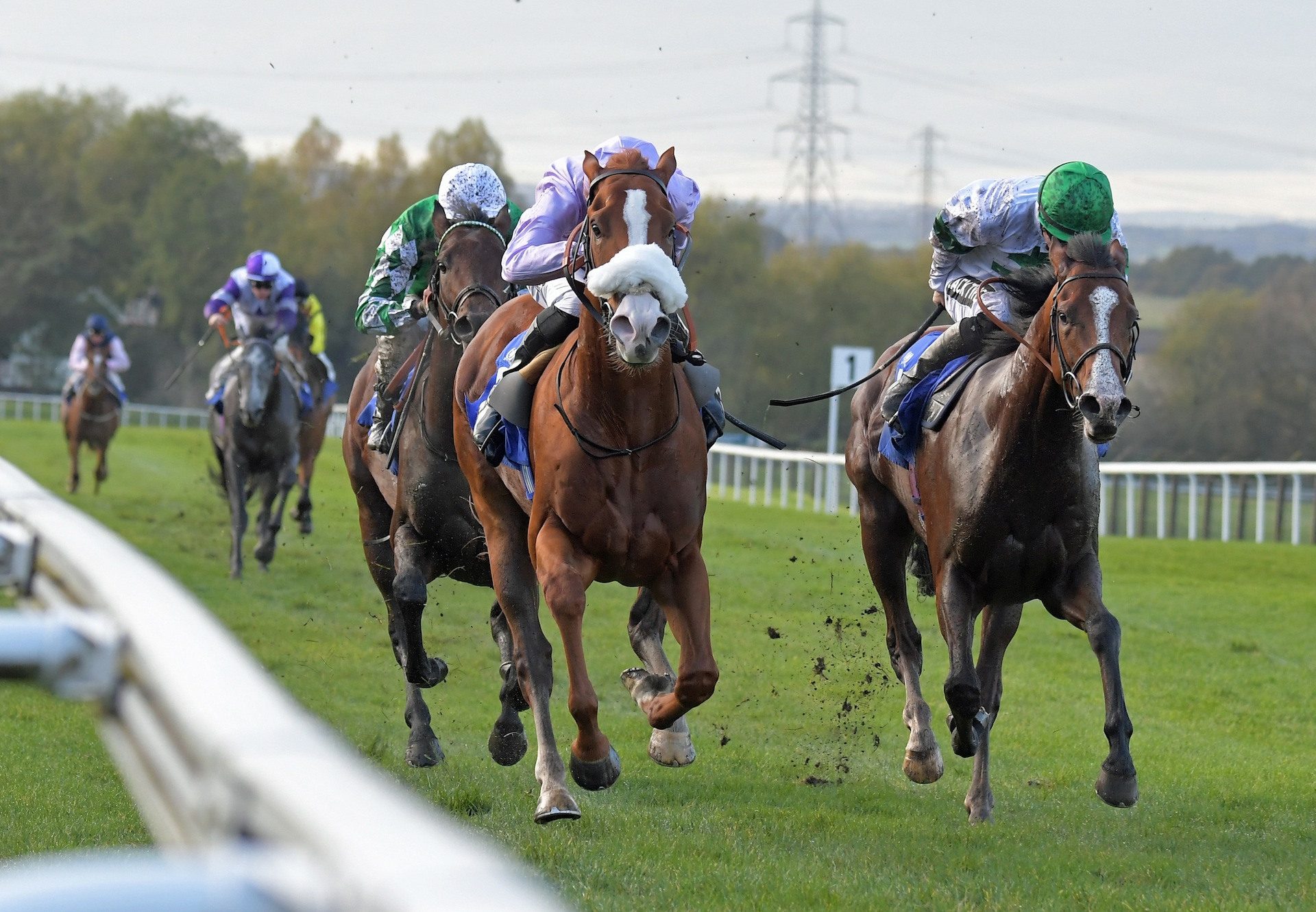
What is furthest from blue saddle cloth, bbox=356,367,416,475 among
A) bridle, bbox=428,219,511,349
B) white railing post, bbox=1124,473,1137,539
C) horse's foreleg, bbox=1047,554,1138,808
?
white railing post, bbox=1124,473,1137,539

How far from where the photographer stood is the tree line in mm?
38750

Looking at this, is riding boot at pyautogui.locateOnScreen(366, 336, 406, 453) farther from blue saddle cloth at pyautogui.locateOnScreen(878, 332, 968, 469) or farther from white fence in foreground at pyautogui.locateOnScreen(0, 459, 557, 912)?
white fence in foreground at pyautogui.locateOnScreen(0, 459, 557, 912)

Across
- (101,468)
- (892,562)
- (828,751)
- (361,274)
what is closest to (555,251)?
(892,562)

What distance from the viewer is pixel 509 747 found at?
5.52m

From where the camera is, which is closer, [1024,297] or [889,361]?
[1024,297]

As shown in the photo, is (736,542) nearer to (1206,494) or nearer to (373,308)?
(1206,494)

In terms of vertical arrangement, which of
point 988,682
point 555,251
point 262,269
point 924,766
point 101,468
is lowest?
point 101,468

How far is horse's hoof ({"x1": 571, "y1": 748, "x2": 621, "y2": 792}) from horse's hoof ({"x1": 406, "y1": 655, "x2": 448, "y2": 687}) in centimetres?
154

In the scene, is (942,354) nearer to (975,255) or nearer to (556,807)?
(975,255)

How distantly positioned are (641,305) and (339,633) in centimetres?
609

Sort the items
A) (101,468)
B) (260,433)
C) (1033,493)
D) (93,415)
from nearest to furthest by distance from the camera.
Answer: (1033,493) → (260,433) → (101,468) → (93,415)

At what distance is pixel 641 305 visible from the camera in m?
4.04

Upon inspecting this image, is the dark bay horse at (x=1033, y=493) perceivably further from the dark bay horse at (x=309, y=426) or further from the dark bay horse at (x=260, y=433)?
the dark bay horse at (x=309, y=426)

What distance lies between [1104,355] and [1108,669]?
925mm
